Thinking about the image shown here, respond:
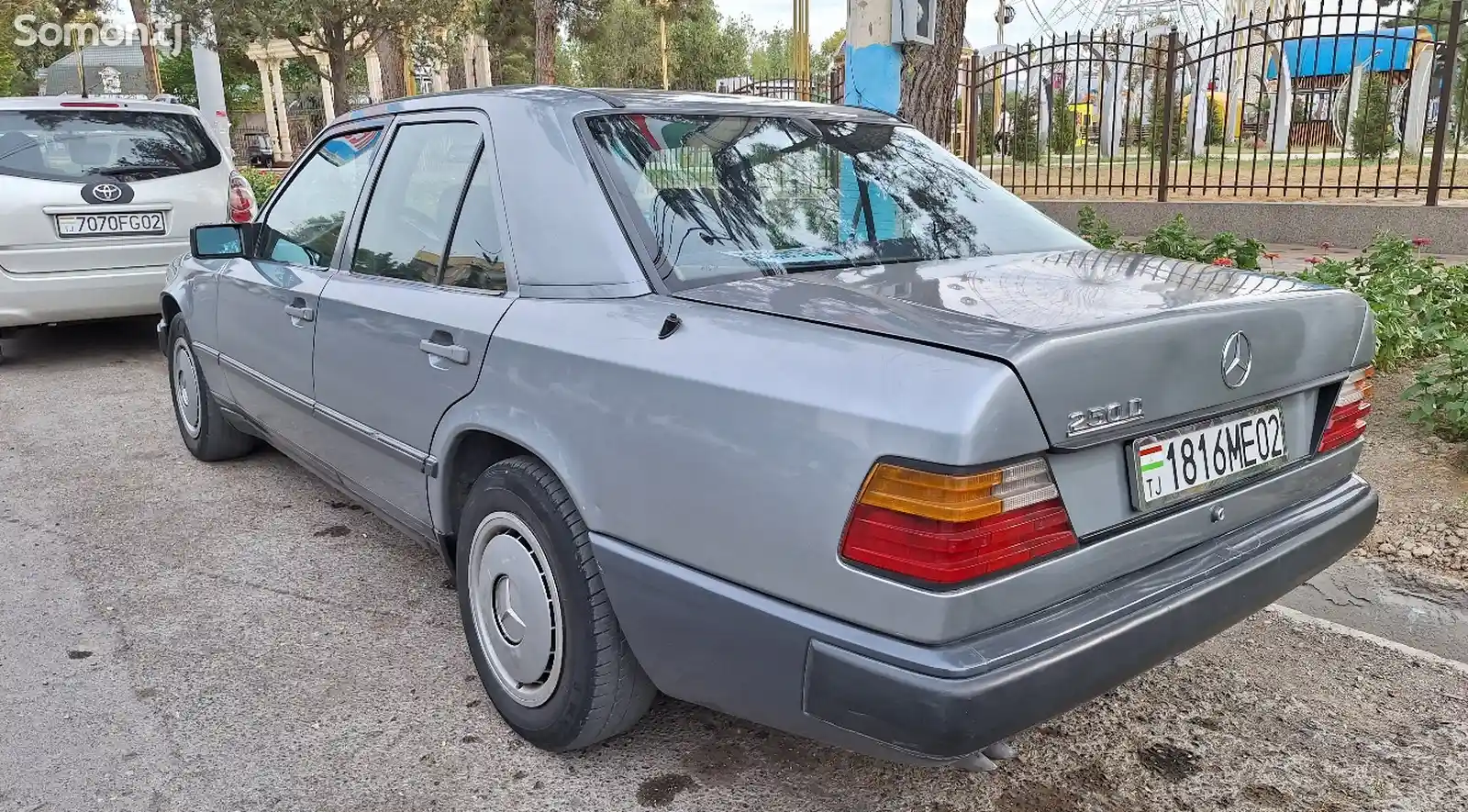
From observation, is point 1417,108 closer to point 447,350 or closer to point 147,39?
point 447,350

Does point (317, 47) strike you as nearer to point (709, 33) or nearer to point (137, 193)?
point (137, 193)

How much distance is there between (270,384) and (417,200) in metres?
1.21

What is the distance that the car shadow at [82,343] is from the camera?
7.38m

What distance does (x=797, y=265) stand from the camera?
8.01 feet

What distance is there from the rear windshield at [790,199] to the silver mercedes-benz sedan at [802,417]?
0.4 inches

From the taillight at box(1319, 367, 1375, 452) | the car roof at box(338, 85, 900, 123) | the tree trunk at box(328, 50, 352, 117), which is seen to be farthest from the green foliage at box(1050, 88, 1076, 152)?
the taillight at box(1319, 367, 1375, 452)

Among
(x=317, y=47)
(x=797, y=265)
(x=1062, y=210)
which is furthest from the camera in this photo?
(x=317, y=47)

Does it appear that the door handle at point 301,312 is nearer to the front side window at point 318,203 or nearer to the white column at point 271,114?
the front side window at point 318,203

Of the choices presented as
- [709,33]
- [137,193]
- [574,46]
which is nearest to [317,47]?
[137,193]

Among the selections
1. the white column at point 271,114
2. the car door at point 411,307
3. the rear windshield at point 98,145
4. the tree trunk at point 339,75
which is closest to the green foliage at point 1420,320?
the car door at point 411,307

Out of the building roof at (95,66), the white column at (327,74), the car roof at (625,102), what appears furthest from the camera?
the building roof at (95,66)

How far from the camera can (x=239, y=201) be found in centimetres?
666

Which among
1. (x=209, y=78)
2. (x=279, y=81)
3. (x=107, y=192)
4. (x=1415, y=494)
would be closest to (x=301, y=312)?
(x=1415, y=494)

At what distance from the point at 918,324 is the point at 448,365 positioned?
51.0 inches
